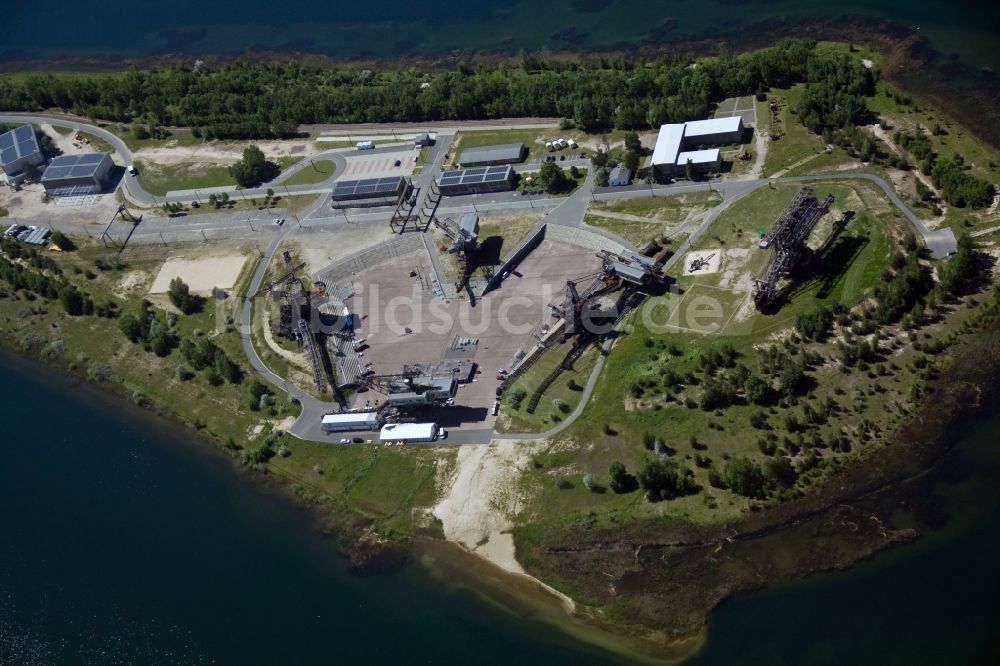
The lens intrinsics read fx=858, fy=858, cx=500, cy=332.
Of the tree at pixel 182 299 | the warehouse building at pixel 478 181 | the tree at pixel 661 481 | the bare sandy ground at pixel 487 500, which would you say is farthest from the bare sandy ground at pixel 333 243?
the tree at pixel 661 481

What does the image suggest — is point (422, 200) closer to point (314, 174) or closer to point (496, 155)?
point (496, 155)

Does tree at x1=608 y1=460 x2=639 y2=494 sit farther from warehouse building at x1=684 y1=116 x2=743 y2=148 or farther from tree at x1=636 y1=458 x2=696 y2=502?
warehouse building at x1=684 y1=116 x2=743 y2=148

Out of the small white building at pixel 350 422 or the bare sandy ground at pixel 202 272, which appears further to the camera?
the bare sandy ground at pixel 202 272

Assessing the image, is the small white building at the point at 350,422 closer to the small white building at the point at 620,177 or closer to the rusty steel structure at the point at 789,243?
the rusty steel structure at the point at 789,243

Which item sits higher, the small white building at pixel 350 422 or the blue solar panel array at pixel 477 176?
the blue solar panel array at pixel 477 176

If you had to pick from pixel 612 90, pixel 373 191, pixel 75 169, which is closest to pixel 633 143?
pixel 612 90

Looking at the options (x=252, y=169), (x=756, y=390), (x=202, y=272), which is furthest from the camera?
(x=252, y=169)

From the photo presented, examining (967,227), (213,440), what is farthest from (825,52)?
(213,440)
